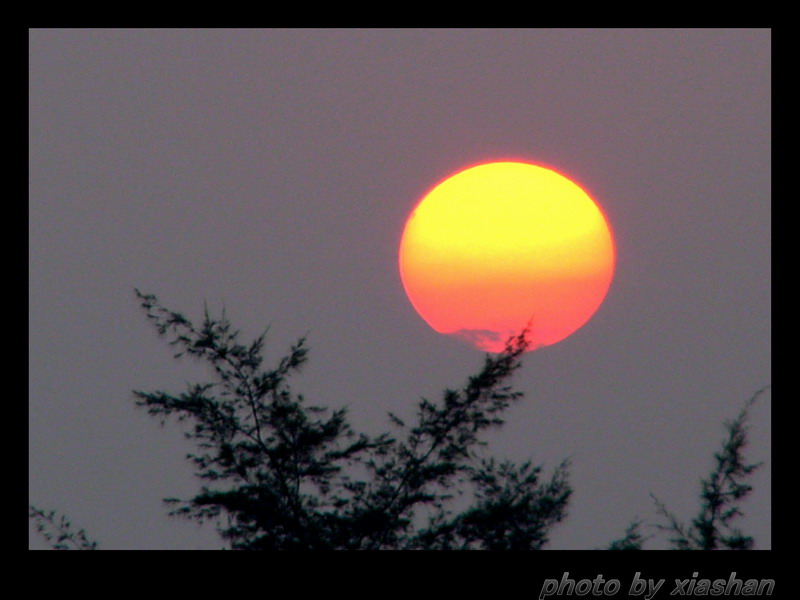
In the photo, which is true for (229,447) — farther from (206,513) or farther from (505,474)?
(505,474)

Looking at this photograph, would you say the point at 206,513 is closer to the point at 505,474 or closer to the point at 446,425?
the point at 446,425

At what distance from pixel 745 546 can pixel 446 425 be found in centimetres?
448

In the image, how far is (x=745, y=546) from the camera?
49.5 feet

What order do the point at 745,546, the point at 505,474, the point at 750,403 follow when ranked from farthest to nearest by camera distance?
the point at 505,474 < the point at 750,403 < the point at 745,546

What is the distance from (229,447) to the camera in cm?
1706
